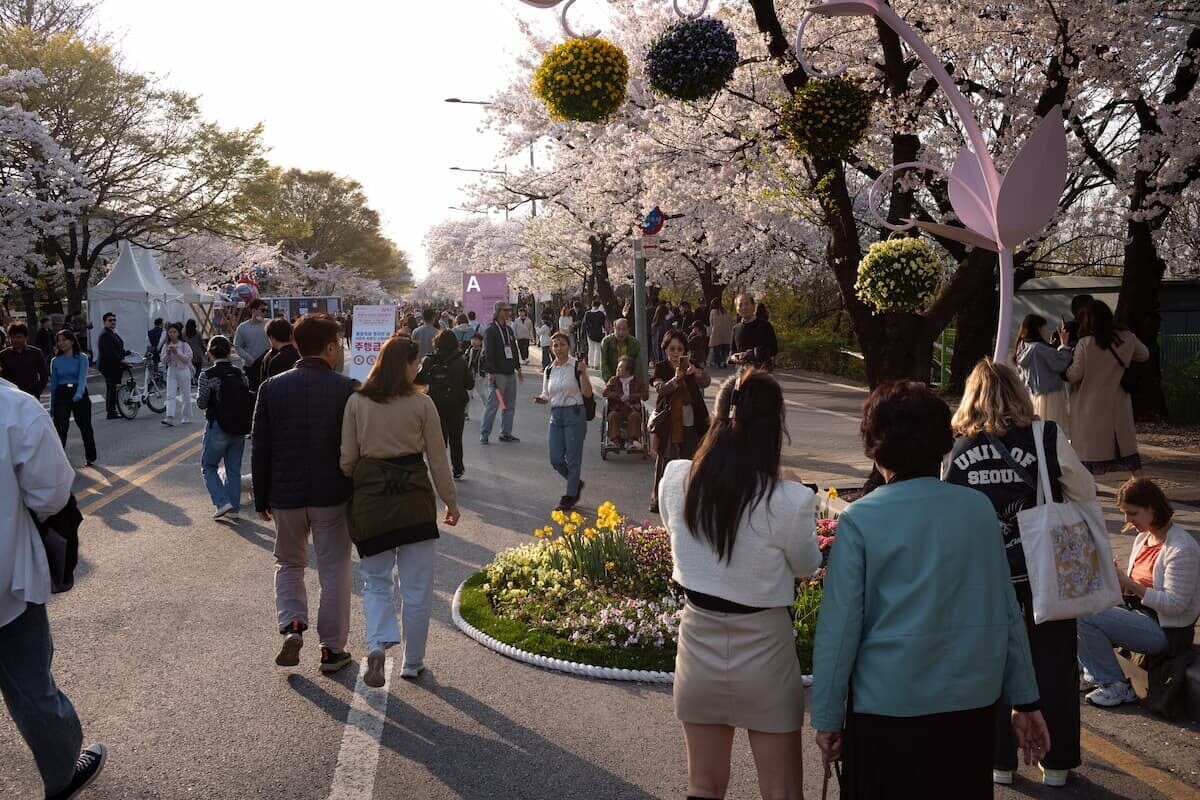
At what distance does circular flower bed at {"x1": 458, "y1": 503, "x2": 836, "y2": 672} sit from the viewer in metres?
6.14

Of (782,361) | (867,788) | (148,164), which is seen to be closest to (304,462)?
(867,788)

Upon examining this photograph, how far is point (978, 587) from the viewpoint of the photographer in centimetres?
298

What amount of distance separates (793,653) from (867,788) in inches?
16.8

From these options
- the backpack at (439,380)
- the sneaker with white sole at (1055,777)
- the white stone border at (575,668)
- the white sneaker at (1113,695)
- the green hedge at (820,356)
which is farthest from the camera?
the green hedge at (820,356)

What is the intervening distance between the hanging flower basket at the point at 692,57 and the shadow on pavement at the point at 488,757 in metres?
4.40

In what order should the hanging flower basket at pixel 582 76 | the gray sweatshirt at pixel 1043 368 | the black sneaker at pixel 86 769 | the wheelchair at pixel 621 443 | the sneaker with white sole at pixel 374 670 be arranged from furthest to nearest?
the wheelchair at pixel 621 443
the gray sweatshirt at pixel 1043 368
the hanging flower basket at pixel 582 76
the sneaker with white sole at pixel 374 670
the black sneaker at pixel 86 769

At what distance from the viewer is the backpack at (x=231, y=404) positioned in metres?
10.3

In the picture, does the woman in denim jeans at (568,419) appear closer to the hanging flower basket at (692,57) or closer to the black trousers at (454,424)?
the black trousers at (454,424)

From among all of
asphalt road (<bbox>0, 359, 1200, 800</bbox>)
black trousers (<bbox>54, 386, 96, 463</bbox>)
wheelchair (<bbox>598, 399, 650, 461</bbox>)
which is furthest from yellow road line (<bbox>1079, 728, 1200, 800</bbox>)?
black trousers (<bbox>54, 386, 96, 463</bbox>)

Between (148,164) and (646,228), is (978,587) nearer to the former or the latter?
(646,228)

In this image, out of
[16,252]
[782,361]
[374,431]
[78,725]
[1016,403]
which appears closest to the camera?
[1016,403]

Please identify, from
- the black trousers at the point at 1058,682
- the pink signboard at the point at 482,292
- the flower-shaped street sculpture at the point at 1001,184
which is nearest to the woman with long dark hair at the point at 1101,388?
the flower-shaped street sculpture at the point at 1001,184

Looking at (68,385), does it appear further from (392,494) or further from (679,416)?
(392,494)

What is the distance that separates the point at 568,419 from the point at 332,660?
540 centimetres
